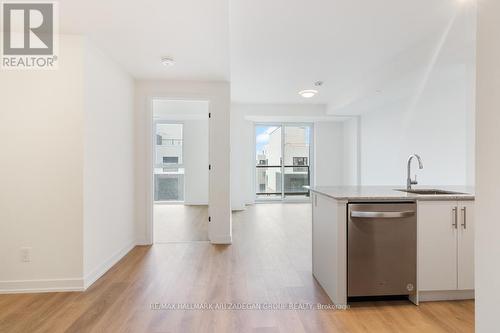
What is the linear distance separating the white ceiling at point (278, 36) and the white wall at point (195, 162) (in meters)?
3.89

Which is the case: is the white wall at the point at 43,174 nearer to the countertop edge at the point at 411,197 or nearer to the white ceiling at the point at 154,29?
the white ceiling at the point at 154,29

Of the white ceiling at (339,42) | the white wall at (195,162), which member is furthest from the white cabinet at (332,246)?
the white wall at (195,162)

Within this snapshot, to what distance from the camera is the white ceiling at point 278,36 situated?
2.34 metres

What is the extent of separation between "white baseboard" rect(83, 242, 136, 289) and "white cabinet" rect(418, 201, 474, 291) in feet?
9.60

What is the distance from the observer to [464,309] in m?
2.22

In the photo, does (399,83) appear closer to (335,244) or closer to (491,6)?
(335,244)

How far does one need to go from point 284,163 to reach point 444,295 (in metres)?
6.17

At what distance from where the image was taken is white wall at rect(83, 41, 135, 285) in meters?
2.73

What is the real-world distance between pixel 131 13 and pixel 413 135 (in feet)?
15.3

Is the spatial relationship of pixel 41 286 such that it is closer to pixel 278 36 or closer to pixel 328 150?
pixel 278 36

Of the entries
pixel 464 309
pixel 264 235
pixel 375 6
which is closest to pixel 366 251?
pixel 464 309

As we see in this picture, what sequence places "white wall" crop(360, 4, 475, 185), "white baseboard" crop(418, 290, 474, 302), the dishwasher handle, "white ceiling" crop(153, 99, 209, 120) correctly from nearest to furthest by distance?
the dishwasher handle, "white baseboard" crop(418, 290, 474, 302), "white wall" crop(360, 4, 475, 185), "white ceiling" crop(153, 99, 209, 120)

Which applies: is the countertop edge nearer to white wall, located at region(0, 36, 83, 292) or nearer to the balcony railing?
white wall, located at region(0, 36, 83, 292)

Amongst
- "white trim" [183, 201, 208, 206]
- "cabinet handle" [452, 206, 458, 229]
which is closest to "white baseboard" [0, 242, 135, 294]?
"cabinet handle" [452, 206, 458, 229]
